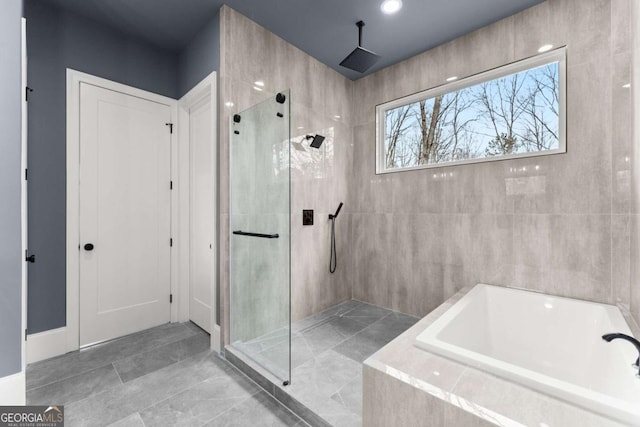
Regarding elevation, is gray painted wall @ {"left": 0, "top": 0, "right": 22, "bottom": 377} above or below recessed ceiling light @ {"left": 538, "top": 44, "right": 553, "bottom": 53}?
below

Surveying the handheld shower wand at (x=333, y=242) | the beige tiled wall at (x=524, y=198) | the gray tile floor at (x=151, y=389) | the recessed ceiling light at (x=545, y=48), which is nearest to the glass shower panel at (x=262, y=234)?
the gray tile floor at (x=151, y=389)

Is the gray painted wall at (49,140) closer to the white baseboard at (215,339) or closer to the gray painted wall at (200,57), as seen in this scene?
the gray painted wall at (200,57)

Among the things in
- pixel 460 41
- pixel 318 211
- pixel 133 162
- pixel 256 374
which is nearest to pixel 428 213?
pixel 318 211

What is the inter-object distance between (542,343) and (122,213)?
3640 mm

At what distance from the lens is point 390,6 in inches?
88.3

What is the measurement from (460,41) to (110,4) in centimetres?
309

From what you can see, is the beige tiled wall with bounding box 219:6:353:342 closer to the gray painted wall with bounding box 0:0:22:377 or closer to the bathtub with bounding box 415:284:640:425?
the gray painted wall with bounding box 0:0:22:377

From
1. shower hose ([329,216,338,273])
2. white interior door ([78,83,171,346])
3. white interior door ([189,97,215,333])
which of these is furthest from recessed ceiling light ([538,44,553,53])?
white interior door ([78,83,171,346])

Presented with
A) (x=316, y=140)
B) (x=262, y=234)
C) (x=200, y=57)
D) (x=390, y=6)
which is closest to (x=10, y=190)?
(x=262, y=234)

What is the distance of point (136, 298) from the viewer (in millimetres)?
2740

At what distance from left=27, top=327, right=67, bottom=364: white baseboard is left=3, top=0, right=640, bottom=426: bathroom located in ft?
0.74

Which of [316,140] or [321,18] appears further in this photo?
[316,140]

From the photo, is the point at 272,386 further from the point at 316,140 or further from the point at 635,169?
the point at 635,169

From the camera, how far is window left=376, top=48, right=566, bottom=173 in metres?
2.25
